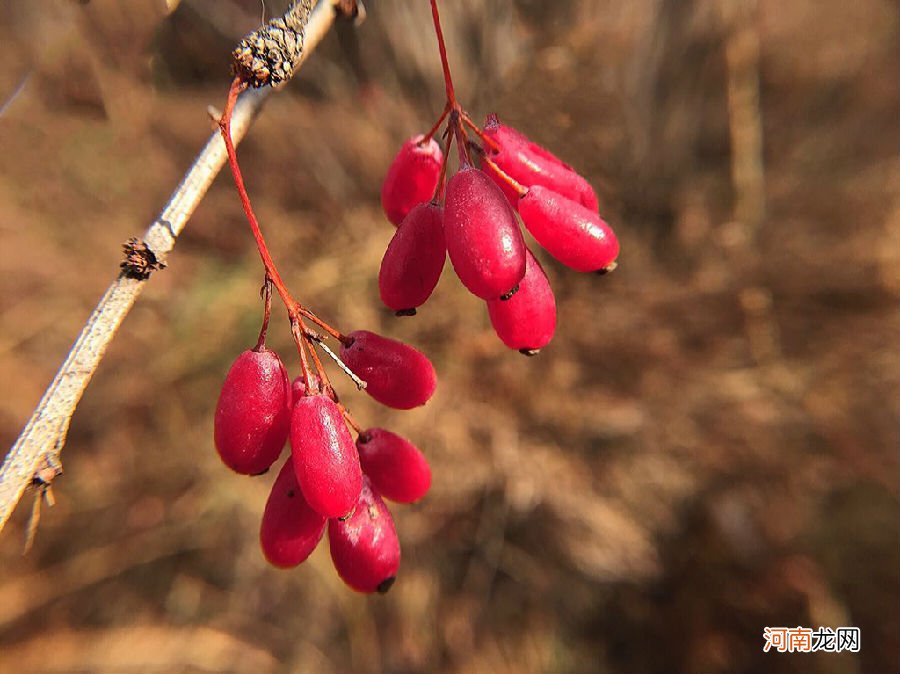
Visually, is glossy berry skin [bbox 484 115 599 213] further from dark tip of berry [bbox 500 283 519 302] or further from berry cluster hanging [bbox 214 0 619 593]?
dark tip of berry [bbox 500 283 519 302]

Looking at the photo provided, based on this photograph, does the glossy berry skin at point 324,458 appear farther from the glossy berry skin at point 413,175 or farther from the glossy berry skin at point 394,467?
the glossy berry skin at point 413,175

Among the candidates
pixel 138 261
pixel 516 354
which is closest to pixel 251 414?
pixel 138 261

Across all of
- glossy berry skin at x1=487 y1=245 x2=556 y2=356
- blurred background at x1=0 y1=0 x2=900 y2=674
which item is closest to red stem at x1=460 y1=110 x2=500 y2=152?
glossy berry skin at x1=487 y1=245 x2=556 y2=356

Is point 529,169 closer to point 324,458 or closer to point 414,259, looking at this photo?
point 414,259

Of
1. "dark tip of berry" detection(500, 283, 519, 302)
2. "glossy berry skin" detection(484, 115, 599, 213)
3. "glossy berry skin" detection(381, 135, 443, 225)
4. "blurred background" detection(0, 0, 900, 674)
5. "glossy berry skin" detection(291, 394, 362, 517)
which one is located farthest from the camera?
"blurred background" detection(0, 0, 900, 674)

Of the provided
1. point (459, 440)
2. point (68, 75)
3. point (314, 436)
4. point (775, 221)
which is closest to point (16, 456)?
point (314, 436)

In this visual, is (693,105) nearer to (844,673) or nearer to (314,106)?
(314,106)
